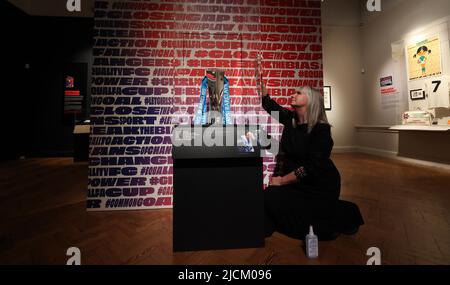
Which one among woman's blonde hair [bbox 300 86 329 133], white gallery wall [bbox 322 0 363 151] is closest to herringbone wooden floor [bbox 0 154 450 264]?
woman's blonde hair [bbox 300 86 329 133]

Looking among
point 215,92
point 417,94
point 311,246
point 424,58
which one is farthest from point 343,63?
point 311,246

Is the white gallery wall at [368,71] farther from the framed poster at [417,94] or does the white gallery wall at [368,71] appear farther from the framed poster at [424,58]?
the framed poster at [424,58]

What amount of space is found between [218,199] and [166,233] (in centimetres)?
62

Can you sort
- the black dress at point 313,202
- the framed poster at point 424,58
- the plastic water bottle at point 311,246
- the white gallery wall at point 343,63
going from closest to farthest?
the plastic water bottle at point 311,246 → the black dress at point 313,202 → the framed poster at point 424,58 → the white gallery wall at point 343,63

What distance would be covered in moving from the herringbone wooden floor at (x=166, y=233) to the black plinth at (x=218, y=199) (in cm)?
8

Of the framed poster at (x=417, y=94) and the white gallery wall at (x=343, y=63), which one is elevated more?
the white gallery wall at (x=343, y=63)

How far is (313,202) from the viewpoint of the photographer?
1.65m

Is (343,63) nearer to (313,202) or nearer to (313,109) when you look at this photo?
(313,109)

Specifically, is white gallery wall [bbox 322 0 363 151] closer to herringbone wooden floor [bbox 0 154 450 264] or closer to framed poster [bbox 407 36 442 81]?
framed poster [bbox 407 36 442 81]

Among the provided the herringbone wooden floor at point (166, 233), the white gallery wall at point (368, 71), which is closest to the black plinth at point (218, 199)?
the herringbone wooden floor at point (166, 233)

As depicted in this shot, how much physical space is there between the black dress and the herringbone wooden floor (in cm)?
10

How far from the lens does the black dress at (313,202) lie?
1.65 meters

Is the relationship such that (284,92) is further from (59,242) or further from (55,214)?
(55,214)

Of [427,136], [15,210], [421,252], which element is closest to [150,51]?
[15,210]
